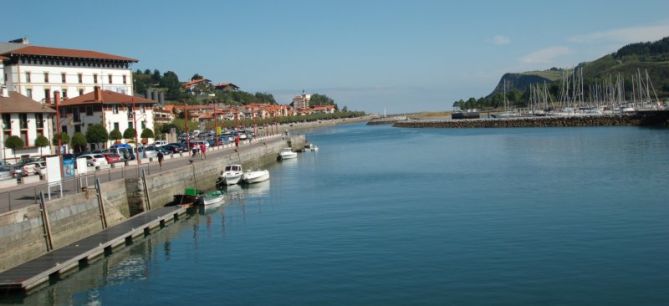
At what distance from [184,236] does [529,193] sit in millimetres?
24464

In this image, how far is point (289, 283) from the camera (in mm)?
26562

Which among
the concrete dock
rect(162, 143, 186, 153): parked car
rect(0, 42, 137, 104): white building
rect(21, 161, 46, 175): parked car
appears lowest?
the concrete dock

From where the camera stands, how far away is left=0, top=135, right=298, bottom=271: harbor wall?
89.9ft

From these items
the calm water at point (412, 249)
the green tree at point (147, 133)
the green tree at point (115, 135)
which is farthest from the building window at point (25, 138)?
the calm water at point (412, 249)

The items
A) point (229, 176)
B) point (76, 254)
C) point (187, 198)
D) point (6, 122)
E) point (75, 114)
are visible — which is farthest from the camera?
point (75, 114)

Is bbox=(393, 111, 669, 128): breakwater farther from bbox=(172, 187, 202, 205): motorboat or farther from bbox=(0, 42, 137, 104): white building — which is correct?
bbox=(172, 187, 202, 205): motorboat

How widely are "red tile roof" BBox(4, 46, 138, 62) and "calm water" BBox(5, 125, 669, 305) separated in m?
44.8

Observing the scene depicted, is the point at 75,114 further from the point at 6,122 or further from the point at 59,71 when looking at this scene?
the point at 6,122

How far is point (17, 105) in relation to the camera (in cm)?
6469

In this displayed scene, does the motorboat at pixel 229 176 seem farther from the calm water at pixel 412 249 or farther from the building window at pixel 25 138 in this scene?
the building window at pixel 25 138

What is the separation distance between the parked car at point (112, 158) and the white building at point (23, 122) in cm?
682

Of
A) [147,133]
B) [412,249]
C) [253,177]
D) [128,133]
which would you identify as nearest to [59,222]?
[412,249]

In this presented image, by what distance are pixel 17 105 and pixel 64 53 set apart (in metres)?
27.4

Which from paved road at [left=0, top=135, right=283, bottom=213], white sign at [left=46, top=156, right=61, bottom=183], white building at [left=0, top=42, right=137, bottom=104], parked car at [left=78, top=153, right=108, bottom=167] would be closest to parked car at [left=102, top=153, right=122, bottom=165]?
parked car at [left=78, top=153, right=108, bottom=167]
